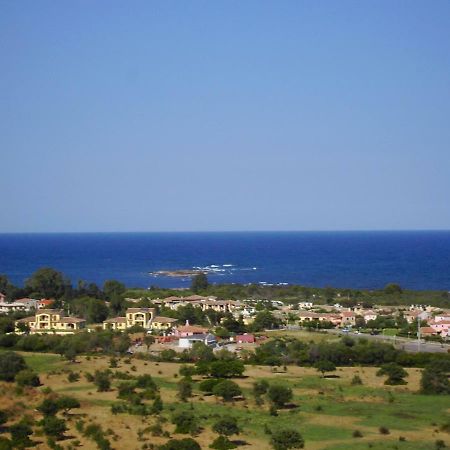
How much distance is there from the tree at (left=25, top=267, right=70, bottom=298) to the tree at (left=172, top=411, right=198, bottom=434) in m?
46.4

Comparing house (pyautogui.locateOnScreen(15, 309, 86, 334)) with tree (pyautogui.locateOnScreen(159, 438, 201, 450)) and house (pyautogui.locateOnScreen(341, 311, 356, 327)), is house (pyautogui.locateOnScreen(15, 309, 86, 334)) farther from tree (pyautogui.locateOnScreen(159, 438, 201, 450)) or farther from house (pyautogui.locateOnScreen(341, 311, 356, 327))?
tree (pyautogui.locateOnScreen(159, 438, 201, 450))

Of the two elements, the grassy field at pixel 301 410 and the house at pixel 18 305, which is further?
the house at pixel 18 305

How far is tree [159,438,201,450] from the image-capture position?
24.5m

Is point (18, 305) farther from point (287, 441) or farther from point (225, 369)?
point (287, 441)

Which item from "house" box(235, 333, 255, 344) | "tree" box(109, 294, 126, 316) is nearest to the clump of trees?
"house" box(235, 333, 255, 344)

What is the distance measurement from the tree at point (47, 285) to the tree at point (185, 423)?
4644cm

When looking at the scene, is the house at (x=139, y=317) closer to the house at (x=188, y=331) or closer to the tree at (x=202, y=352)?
the house at (x=188, y=331)

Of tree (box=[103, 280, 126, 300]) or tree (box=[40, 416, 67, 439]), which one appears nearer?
tree (box=[40, 416, 67, 439])

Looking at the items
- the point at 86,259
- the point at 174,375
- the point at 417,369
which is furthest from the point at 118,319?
the point at 86,259

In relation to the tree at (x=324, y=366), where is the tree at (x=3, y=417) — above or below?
below

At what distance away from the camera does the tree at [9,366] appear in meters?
36.0

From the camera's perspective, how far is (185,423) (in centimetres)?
2780

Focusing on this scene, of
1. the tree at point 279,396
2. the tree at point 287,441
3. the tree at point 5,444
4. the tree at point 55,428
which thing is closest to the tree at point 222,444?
the tree at point 287,441

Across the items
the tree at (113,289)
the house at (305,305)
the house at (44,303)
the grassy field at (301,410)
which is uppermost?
the tree at (113,289)
